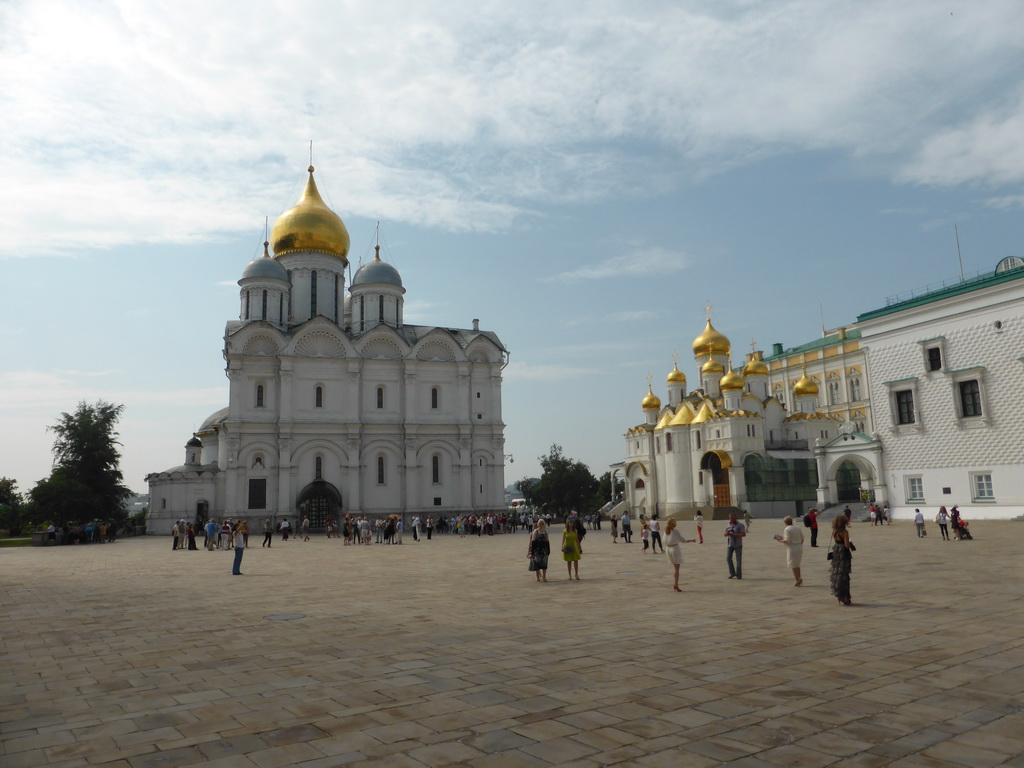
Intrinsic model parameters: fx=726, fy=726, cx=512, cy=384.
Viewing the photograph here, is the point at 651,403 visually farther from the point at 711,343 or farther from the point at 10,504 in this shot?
the point at 10,504

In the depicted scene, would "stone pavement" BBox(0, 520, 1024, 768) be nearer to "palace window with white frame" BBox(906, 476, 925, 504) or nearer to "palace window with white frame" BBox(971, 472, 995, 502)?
"palace window with white frame" BBox(971, 472, 995, 502)

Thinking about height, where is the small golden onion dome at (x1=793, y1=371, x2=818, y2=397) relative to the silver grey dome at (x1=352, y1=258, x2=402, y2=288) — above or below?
below

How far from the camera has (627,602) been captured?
11.0 m

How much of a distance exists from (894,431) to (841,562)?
24.2m

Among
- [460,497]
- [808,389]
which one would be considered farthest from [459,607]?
[808,389]

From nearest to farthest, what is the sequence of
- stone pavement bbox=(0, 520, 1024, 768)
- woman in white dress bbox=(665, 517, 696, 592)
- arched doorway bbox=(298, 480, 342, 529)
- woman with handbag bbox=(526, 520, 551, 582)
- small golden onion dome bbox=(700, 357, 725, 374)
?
1. stone pavement bbox=(0, 520, 1024, 768)
2. woman in white dress bbox=(665, 517, 696, 592)
3. woman with handbag bbox=(526, 520, 551, 582)
4. arched doorway bbox=(298, 480, 342, 529)
5. small golden onion dome bbox=(700, 357, 725, 374)

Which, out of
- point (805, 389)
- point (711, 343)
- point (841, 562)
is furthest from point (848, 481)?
point (841, 562)

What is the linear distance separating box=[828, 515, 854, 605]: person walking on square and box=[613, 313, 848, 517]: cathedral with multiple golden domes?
29855mm

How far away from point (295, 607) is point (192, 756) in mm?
6602

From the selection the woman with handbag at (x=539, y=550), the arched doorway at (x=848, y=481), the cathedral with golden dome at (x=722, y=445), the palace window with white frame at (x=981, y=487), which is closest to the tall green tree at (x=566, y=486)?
the cathedral with golden dome at (x=722, y=445)

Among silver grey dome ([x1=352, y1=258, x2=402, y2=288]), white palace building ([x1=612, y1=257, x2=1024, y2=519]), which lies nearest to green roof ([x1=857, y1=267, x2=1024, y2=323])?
white palace building ([x1=612, y1=257, x2=1024, y2=519])

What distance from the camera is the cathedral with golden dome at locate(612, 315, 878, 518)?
45.2m

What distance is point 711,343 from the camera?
55.7m

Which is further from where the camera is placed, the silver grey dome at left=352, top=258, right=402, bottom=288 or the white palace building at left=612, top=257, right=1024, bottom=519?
the silver grey dome at left=352, top=258, right=402, bottom=288
